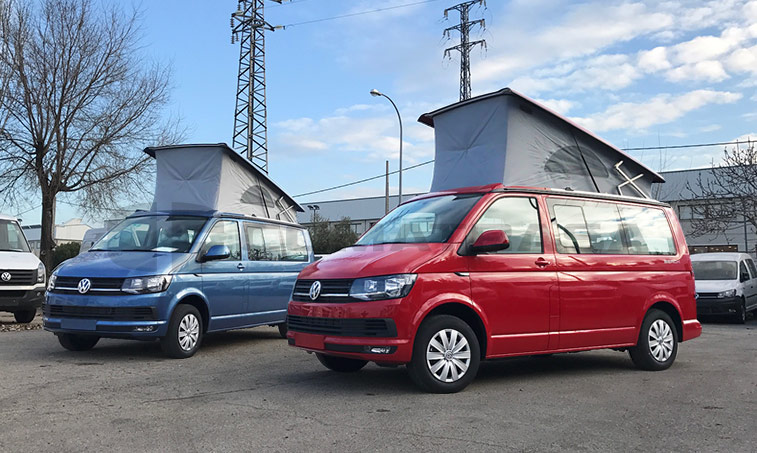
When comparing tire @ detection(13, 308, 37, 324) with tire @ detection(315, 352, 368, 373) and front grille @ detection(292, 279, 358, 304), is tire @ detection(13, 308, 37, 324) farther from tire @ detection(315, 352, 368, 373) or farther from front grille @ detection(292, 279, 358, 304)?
front grille @ detection(292, 279, 358, 304)

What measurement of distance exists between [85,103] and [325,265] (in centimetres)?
1701

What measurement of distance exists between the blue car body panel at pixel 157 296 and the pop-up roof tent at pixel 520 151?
10.1 ft

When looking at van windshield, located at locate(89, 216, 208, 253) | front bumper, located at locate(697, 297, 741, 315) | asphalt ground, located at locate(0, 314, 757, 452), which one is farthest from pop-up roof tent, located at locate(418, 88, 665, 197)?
front bumper, located at locate(697, 297, 741, 315)

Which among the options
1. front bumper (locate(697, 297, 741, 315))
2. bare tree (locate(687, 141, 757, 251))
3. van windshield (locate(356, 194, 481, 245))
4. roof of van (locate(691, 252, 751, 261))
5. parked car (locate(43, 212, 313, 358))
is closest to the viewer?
van windshield (locate(356, 194, 481, 245))

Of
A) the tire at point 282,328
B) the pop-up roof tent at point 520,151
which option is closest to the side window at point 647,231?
the pop-up roof tent at point 520,151

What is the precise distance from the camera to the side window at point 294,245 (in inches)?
440

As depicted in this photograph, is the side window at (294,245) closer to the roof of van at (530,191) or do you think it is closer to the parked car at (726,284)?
the roof of van at (530,191)

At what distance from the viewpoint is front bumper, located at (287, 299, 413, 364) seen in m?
5.89

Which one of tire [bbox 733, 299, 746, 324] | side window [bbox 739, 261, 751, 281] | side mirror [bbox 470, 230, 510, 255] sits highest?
side mirror [bbox 470, 230, 510, 255]

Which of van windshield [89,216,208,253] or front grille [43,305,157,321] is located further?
van windshield [89,216,208,253]

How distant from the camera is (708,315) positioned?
1641cm

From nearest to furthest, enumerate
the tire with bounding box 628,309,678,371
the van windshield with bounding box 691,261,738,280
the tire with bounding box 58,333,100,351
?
the tire with bounding box 628,309,678,371, the tire with bounding box 58,333,100,351, the van windshield with bounding box 691,261,738,280

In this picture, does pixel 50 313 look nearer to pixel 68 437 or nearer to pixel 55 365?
pixel 55 365

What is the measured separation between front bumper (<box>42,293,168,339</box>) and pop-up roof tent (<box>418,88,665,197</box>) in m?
3.75
